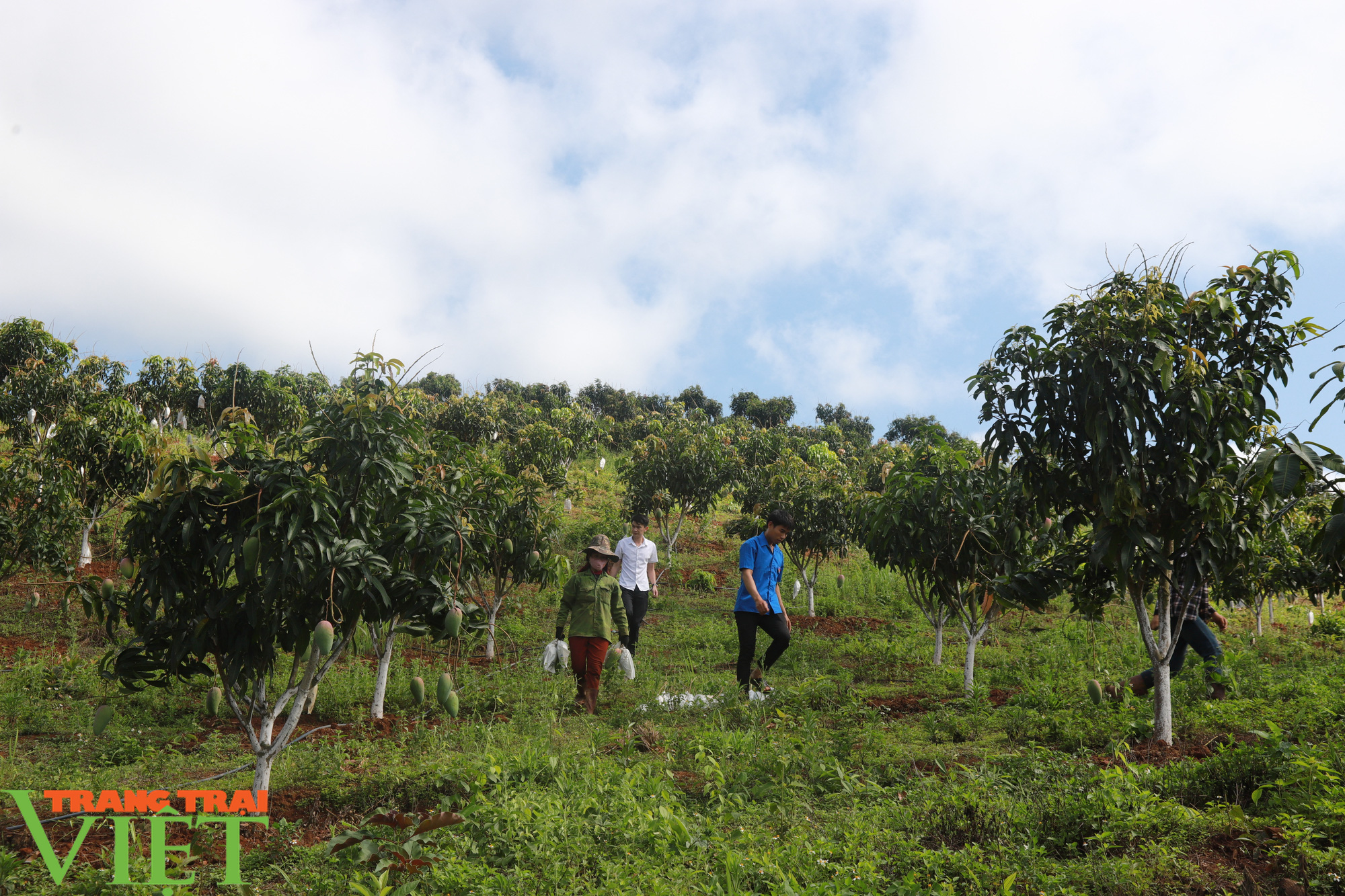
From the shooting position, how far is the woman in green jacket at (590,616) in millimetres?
6379

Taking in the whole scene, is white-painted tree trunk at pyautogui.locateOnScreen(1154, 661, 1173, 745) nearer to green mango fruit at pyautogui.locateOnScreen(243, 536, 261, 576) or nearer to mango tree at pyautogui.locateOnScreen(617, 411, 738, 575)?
green mango fruit at pyautogui.locateOnScreen(243, 536, 261, 576)

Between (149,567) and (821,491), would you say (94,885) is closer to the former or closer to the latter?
(149,567)

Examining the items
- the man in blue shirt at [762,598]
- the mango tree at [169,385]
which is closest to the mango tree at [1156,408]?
the man in blue shirt at [762,598]

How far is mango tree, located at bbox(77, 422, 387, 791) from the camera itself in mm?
3484

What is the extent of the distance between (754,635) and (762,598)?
1.14ft

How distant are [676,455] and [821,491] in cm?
401

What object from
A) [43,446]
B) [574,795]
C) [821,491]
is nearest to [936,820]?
[574,795]

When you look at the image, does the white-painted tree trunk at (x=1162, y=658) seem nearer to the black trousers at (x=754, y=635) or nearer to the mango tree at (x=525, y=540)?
the black trousers at (x=754, y=635)

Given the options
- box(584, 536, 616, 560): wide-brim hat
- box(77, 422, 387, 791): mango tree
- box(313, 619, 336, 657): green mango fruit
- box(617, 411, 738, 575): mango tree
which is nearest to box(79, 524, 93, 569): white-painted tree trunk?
box(617, 411, 738, 575): mango tree

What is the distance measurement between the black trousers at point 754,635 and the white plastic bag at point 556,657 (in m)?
1.69

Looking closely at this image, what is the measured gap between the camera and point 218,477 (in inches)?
139

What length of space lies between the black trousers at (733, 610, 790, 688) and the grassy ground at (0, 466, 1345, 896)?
379 mm

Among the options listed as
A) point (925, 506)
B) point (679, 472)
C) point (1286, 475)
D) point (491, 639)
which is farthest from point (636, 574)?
point (679, 472)

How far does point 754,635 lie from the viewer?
6582mm
